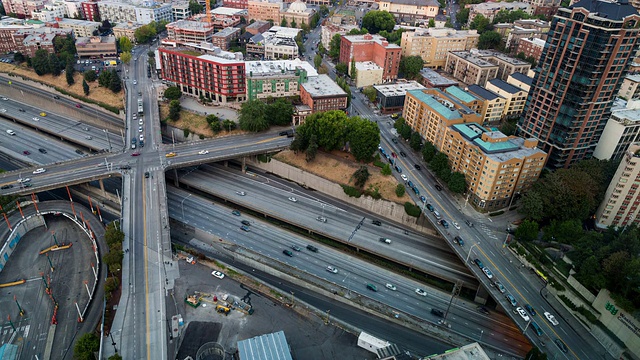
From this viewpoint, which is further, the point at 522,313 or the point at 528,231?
the point at 528,231

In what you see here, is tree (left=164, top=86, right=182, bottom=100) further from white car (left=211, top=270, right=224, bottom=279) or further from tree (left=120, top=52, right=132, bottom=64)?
white car (left=211, top=270, right=224, bottom=279)

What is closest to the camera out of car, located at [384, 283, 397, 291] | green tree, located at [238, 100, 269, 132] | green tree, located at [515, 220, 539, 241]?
car, located at [384, 283, 397, 291]

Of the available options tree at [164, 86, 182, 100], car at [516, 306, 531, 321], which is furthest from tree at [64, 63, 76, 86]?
car at [516, 306, 531, 321]

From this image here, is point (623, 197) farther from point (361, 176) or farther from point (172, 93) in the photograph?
point (172, 93)

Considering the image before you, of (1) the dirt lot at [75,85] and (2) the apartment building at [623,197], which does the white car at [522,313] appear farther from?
(1) the dirt lot at [75,85]

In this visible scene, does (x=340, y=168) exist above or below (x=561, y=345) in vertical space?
above

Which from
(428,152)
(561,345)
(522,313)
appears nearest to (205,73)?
(428,152)

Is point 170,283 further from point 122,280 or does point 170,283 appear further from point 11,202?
point 11,202
